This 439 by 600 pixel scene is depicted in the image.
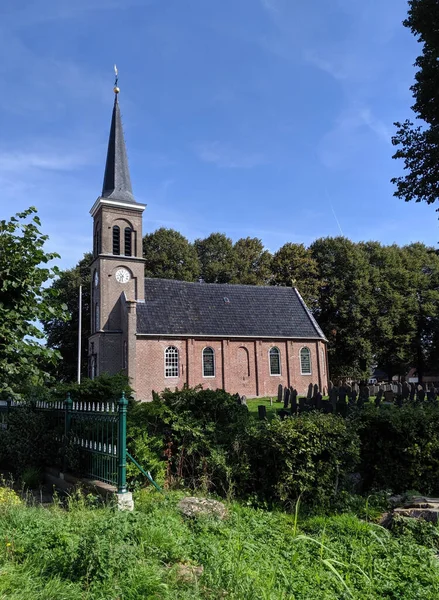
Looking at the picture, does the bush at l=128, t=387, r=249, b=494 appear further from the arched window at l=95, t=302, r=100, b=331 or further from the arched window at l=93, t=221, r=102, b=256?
the arched window at l=93, t=221, r=102, b=256

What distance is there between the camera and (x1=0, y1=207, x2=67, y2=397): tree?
5.74 metres

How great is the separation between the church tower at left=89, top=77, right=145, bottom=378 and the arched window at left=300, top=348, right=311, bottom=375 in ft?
44.5

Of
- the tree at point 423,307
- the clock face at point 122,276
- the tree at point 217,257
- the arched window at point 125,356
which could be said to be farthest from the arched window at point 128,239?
the tree at point 423,307

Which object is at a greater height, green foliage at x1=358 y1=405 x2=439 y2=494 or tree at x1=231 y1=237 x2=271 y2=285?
tree at x1=231 y1=237 x2=271 y2=285

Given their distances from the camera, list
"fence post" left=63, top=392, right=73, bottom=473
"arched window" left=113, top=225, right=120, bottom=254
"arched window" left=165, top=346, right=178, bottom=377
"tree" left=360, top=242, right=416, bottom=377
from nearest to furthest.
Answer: "fence post" left=63, top=392, right=73, bottom=473
"arched window" left=165, top=346, right=178, bottom=377
"arched window" left=113, top=225, right=120, bottom=254
"tree" left=360, top=242, right=416, bottom=377

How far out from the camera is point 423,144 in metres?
15.4

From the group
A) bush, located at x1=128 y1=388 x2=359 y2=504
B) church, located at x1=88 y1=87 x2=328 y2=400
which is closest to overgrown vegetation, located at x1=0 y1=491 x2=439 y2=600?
bush, located at x1=128 y1=388 x2=359 y2=504

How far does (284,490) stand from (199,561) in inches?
111

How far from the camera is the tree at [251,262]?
1863 inches

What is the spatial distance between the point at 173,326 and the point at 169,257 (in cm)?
1434

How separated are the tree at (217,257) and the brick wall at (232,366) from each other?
13.6 meters

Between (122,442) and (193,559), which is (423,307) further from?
(193,559)

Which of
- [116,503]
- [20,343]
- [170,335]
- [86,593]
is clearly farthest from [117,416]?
[170,335]

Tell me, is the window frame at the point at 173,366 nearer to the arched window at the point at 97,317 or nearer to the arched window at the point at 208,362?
the arched window at the point at 208,362
